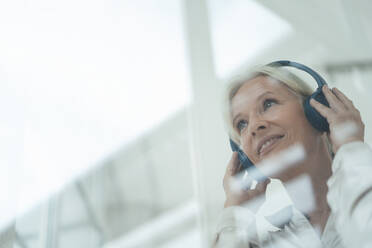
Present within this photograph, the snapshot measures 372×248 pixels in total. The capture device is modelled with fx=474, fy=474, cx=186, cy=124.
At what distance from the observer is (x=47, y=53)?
5.94ft

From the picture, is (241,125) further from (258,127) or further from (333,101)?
(333,101)

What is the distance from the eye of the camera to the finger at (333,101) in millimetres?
1028

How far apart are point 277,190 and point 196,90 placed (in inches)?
24.3

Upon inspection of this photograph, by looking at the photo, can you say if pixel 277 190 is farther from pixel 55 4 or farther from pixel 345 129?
pixel 55 4

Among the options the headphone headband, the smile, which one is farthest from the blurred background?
the smile

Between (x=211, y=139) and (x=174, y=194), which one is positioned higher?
(x=211, y=139)

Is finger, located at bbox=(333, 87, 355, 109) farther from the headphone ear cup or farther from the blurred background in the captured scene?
the blurred background

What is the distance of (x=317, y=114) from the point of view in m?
1.03

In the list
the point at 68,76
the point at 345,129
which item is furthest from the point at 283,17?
the point at 68,76

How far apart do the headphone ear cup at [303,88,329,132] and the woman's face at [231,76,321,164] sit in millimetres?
11

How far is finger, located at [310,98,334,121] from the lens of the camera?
1.02m

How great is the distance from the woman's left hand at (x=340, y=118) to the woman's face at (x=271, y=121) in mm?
41

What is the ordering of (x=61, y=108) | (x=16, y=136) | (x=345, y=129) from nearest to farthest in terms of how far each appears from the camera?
1. (x=345, y=129)
2. (x=16, y=136)
3. (x=61, y=108)

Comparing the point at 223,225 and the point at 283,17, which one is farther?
the point at 283,17
